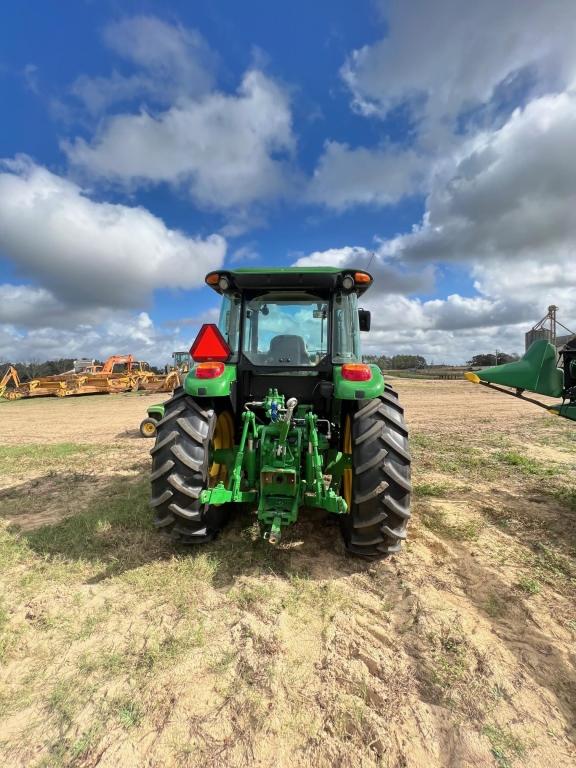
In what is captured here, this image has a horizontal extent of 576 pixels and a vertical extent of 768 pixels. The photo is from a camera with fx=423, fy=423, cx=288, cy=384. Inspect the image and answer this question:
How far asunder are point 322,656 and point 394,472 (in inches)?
Result: 50.9

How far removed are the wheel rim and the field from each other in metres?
4.57

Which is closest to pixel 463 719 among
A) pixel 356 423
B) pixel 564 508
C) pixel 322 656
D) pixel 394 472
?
pixel 322 656

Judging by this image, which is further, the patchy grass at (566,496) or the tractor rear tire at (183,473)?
the patchy grass at (566,496)

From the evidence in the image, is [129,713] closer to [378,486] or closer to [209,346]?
[378,486]

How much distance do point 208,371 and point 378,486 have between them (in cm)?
158

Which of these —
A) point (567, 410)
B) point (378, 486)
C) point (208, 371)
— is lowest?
point (378, 486)

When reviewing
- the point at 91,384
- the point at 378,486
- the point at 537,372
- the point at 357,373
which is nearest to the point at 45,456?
the point at 357,373

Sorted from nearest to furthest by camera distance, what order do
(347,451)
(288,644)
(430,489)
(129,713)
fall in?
(129,713) < (288,644) < (347,451) < (430,489)

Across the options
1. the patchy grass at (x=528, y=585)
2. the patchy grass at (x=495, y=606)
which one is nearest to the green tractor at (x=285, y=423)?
the patchy grass at (x=495, y=606)

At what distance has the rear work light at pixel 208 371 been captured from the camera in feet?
11.1

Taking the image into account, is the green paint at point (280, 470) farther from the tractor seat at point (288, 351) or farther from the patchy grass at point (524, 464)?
the patchy grass at point (524, 464)

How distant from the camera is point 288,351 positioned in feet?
13.0

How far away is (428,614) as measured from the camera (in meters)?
2.52

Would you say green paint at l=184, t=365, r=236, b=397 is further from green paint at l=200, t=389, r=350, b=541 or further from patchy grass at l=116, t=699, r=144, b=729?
patchy grass at l=116, t=699, r=144, b=729
